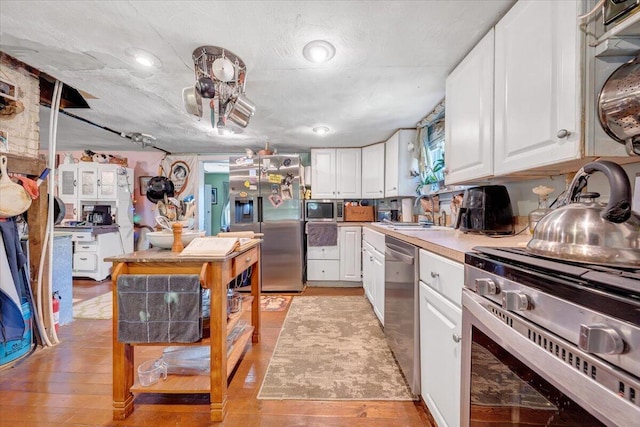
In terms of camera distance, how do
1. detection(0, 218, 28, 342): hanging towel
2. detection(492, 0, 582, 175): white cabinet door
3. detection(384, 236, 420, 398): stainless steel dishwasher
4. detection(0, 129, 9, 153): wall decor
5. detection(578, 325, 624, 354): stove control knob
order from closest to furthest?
detection(578, 325, 624, 354): stove control knob
detection(492, 0, 582, 175): white cabinet door
detection(384, 236, 420, 398): stainless steel dishwasher
detection(0, 218, 28, 342): hanging towel
detection(0, 129, 9, 153): wall decor

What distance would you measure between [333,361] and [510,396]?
1323 millimetres

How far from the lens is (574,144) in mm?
938

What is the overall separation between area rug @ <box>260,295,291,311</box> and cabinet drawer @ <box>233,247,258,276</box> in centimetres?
115

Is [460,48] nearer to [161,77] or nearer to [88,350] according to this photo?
[161,77]

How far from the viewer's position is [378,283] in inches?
89.5

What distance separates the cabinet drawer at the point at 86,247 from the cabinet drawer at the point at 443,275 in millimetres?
4773

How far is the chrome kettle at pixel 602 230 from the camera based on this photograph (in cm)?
61

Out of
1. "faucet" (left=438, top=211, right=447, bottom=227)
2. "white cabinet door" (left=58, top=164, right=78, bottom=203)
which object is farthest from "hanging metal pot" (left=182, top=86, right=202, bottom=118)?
"white cabinet door" (left=58, top=164, right=78, bottom=203)

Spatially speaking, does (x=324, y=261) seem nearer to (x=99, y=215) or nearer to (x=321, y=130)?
(x=321, y=130)

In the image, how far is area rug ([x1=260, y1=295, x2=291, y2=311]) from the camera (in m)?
2.90

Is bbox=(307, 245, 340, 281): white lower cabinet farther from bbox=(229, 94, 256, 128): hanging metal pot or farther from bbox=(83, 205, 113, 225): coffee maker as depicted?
bbox=(83, 205, 113, 225): coffee maker

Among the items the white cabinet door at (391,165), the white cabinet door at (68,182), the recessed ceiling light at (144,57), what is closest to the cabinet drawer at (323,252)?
the white cabinet door at (391,165)

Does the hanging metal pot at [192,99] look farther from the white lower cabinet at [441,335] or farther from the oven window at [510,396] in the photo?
the oven window at [510,396]

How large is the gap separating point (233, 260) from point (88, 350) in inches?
62.6
